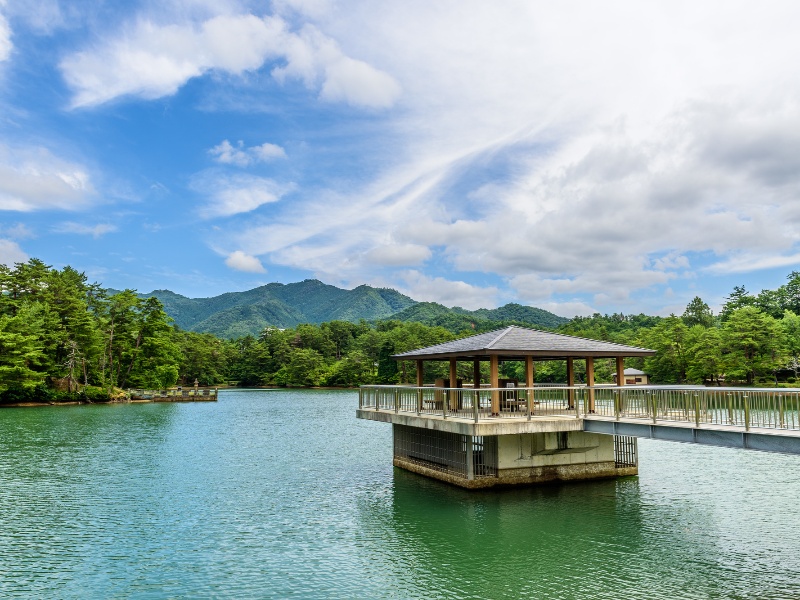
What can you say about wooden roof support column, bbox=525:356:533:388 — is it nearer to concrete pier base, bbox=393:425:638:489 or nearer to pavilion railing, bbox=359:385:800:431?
pavilion railing, bbox=359:385:800:431

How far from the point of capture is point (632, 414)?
51.8ft

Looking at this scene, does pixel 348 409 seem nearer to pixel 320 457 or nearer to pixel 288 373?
pixel 320 457

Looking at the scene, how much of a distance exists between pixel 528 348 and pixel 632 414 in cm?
333

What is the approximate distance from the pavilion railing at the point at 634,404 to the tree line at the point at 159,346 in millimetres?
43399

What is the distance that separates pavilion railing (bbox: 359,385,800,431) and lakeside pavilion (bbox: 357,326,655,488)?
0.07 m

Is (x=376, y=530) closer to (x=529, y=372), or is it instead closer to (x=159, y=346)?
(x=529, y=372)

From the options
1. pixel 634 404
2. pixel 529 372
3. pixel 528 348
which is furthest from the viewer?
pixel 529 372

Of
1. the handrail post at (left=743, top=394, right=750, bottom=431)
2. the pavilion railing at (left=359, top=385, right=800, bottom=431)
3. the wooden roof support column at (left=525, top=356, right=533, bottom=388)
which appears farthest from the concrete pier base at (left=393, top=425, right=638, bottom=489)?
the handrail post at (left=743, top=394, right=750, bottom=431)

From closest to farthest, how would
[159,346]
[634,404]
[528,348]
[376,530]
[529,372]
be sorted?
[376,530]
[634,404]
[528,348]
[529,372]
[159,346]

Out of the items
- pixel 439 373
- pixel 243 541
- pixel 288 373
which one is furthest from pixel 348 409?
pixel 288 373

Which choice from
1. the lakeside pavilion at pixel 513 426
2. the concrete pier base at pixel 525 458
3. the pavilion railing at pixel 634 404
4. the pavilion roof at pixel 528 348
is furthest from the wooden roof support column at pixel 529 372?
the concrete pier base at pixel 525 458

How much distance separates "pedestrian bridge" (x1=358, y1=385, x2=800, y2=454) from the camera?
466 inches

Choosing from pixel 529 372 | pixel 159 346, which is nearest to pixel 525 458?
pixel 529 372

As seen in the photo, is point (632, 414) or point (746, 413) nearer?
point (746, 413)
